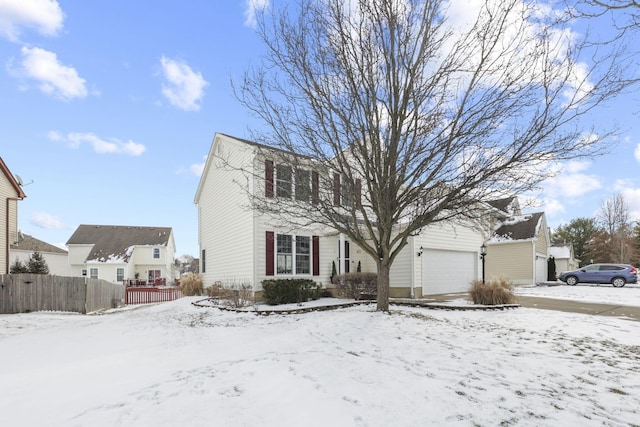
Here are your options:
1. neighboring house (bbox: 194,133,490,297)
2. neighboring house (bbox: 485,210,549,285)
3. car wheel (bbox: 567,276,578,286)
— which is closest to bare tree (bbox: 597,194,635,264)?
neighboring house (bbox: 485,210,549,285)

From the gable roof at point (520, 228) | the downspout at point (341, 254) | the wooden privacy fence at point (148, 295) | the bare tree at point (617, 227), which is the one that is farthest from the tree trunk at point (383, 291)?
the bare tree at point (617, 227)

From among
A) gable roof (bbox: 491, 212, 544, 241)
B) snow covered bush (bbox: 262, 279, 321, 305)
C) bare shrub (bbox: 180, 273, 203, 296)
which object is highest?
gable roof (bbox: 491, 212, 544, 241)

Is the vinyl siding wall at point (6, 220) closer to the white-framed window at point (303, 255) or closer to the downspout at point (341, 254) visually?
the white-framed window at point (303, 255)

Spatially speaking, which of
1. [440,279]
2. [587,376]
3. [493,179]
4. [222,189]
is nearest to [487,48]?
[493,179]

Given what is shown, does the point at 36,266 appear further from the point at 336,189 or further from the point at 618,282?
the point at 618,282

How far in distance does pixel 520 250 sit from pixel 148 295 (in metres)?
24.4

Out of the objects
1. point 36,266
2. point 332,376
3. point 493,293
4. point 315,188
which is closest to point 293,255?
point 315,188

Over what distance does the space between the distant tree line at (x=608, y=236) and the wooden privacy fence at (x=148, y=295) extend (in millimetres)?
39364

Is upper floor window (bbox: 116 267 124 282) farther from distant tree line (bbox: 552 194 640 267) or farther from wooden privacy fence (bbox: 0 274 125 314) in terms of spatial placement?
distant tree line (bbox: 552 194 640 267)

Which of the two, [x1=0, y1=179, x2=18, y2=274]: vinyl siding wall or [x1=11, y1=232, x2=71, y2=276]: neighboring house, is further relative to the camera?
[x1=11, y1=232, x2=71, y2=276]: neighboring house

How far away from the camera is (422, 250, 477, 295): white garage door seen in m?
15.3

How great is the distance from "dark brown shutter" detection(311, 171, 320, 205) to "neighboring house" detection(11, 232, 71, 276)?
93.5 feet

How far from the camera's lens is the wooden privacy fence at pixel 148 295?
21266 millimetres

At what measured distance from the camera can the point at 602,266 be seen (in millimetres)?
22844
